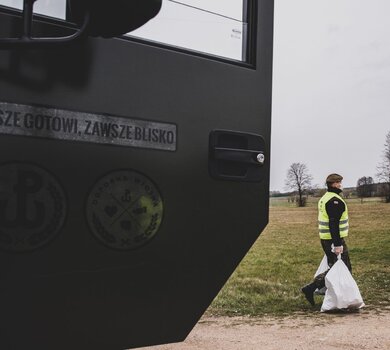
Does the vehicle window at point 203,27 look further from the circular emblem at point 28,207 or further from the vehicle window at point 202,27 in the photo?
the circular emblem at point 28,207

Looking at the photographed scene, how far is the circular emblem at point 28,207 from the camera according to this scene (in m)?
1.84

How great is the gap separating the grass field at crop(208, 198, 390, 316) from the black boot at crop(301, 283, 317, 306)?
0.34 ft

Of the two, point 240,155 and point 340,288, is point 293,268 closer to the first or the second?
point 340,288

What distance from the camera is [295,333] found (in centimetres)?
554

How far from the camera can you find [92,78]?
2025 mm

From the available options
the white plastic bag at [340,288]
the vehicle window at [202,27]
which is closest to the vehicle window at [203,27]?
the vehicle window at [202,27]

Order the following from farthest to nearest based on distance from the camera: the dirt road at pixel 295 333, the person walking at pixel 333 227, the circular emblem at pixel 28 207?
the person walking at pixel 333 227
the dirt road at pixel 295 333
the circular emblem at pixel 28 207

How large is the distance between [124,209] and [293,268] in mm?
9111

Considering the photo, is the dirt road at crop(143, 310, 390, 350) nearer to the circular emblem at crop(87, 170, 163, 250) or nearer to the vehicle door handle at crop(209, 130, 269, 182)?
the vehicle door handle at crop(209, 130, 269, 182)

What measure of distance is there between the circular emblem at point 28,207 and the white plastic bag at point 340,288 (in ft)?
15.3

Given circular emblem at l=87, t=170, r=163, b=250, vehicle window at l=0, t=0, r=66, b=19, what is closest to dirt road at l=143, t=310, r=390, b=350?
circular emblem at l=87, t=170, r=163, b=250

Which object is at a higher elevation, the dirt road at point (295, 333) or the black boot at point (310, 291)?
the black boot at point (310, 291)

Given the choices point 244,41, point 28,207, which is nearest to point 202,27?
point 244,41

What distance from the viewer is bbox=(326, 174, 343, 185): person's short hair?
6.63m
